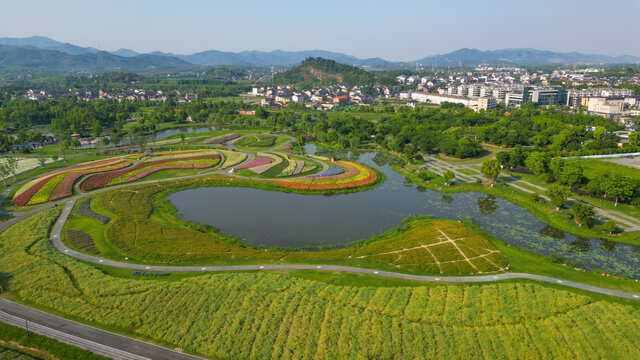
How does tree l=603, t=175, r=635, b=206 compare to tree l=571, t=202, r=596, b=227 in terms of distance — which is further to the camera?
tree l=603, t=175, r=635, b=206

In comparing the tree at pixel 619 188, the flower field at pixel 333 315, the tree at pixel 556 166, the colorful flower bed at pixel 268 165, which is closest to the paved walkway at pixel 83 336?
the flower field at pixel 333 315

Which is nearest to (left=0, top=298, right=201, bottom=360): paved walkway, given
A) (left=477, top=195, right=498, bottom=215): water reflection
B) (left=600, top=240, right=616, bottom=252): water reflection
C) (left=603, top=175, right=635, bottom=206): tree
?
(left=477, top=195, right=498, bottom=215): water reflection

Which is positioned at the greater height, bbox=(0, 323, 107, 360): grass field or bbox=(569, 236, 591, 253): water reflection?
bbox=(569, 236, 591, 253): water reflection

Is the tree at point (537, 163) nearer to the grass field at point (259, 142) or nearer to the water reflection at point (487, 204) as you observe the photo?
the water reflection at point (487, 204)

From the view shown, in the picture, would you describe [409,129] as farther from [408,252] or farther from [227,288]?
[227,288]

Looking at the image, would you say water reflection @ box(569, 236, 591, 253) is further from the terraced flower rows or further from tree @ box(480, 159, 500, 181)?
tree @ box(480, 159, 500, 181)

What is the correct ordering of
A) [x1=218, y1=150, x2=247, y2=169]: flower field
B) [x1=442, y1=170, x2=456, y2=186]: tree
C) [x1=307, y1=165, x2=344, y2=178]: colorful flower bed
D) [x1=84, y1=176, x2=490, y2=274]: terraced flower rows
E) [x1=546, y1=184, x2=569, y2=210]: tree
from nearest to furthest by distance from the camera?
[x1=84, y1=176, x2=490, y2=274]: terraced flower rows < [x1=546, y1=184, x2=569, y2=210]: tree < [x1=442, y1=170, x2=456, y2=186]: tree < [x1=307, y1=165, x2=344, y2=178]: colorful flower bed < [x1=218, y1=150, x2=247, y2=169]: flower field

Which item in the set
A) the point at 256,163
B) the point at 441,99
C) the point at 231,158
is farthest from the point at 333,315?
the point at 441,99
